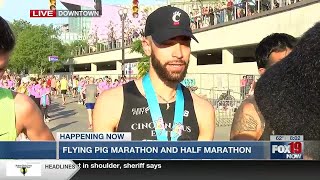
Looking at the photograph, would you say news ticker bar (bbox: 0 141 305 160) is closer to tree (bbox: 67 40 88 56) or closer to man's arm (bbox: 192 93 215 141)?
man's arm (bbox: 192 93 215 141)

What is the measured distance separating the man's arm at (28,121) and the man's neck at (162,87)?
36 cm

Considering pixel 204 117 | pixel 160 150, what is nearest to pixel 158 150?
pixel 160 150

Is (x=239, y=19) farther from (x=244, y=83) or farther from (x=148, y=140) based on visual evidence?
(x=148, y=140)

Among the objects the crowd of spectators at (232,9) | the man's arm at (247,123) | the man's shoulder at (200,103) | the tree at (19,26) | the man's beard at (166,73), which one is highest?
the crowd of spectators at (232,9)

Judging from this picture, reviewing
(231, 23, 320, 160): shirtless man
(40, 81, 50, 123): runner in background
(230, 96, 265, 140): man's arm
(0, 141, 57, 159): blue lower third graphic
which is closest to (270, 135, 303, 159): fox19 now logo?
(230, 96, 265, 140): man's arm

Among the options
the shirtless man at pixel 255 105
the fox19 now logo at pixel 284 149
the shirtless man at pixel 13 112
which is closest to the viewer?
the fox19 now logo at pixel 284 149

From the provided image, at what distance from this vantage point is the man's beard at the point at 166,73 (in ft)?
4.82

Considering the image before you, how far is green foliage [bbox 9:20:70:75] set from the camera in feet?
4.82

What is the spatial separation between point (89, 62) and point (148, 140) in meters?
0.57

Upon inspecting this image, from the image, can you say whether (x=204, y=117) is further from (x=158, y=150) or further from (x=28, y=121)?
(x=28, y=121)

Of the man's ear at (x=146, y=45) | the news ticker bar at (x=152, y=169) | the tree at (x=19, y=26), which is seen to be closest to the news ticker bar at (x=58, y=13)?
the tree at (x=19, y=26)

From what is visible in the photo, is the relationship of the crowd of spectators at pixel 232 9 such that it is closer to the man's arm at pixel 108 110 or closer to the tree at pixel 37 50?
the man's arm at pixel 108 110

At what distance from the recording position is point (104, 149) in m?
1.29

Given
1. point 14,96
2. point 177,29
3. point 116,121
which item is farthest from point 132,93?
point 14,96
